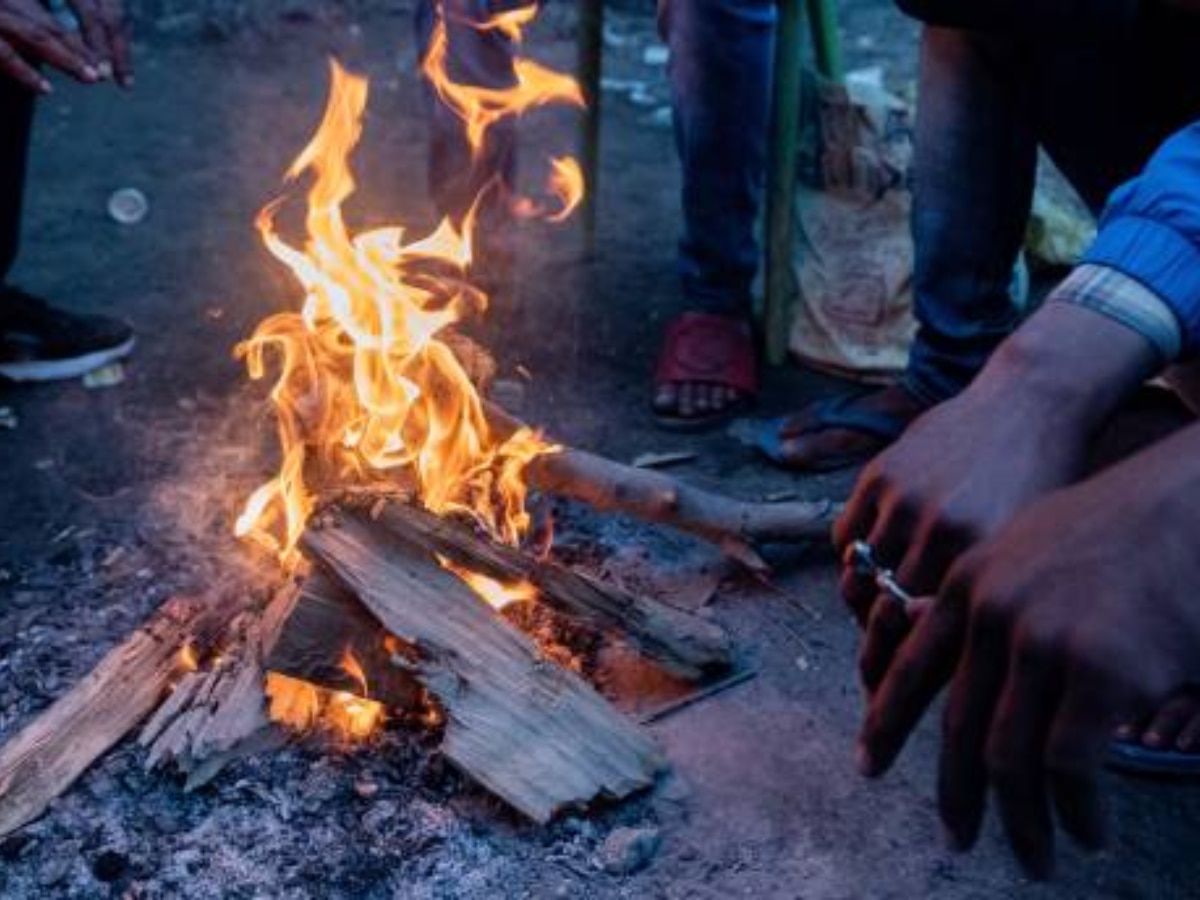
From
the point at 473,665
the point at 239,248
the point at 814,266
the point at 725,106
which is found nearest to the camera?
the point at 473,665

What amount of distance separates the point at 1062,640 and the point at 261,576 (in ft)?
5.92

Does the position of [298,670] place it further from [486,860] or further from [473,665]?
[486,860]

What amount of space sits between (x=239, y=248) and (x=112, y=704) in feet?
7.61

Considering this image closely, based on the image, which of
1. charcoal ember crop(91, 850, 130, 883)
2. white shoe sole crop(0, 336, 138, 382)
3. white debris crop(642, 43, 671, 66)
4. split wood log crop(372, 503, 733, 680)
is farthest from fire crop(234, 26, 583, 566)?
white debris crop(642, 43, 671, 66)

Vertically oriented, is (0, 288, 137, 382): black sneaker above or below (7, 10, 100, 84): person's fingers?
below

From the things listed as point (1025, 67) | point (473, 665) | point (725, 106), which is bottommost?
point (473, 665)

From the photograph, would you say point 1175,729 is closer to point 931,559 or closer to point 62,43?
point 931,559

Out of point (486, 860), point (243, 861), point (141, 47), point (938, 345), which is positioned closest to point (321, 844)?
point (243, 861)

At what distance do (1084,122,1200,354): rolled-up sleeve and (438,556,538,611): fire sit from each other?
1150 mm

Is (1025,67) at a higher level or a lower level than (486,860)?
higher

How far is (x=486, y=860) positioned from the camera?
81.3 inches

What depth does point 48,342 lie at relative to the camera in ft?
11.7

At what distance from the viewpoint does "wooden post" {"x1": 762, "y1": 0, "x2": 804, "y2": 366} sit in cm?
348

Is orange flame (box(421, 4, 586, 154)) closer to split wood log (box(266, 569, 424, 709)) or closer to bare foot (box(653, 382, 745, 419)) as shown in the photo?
bare foot (box(653, 382, 745, 419))
